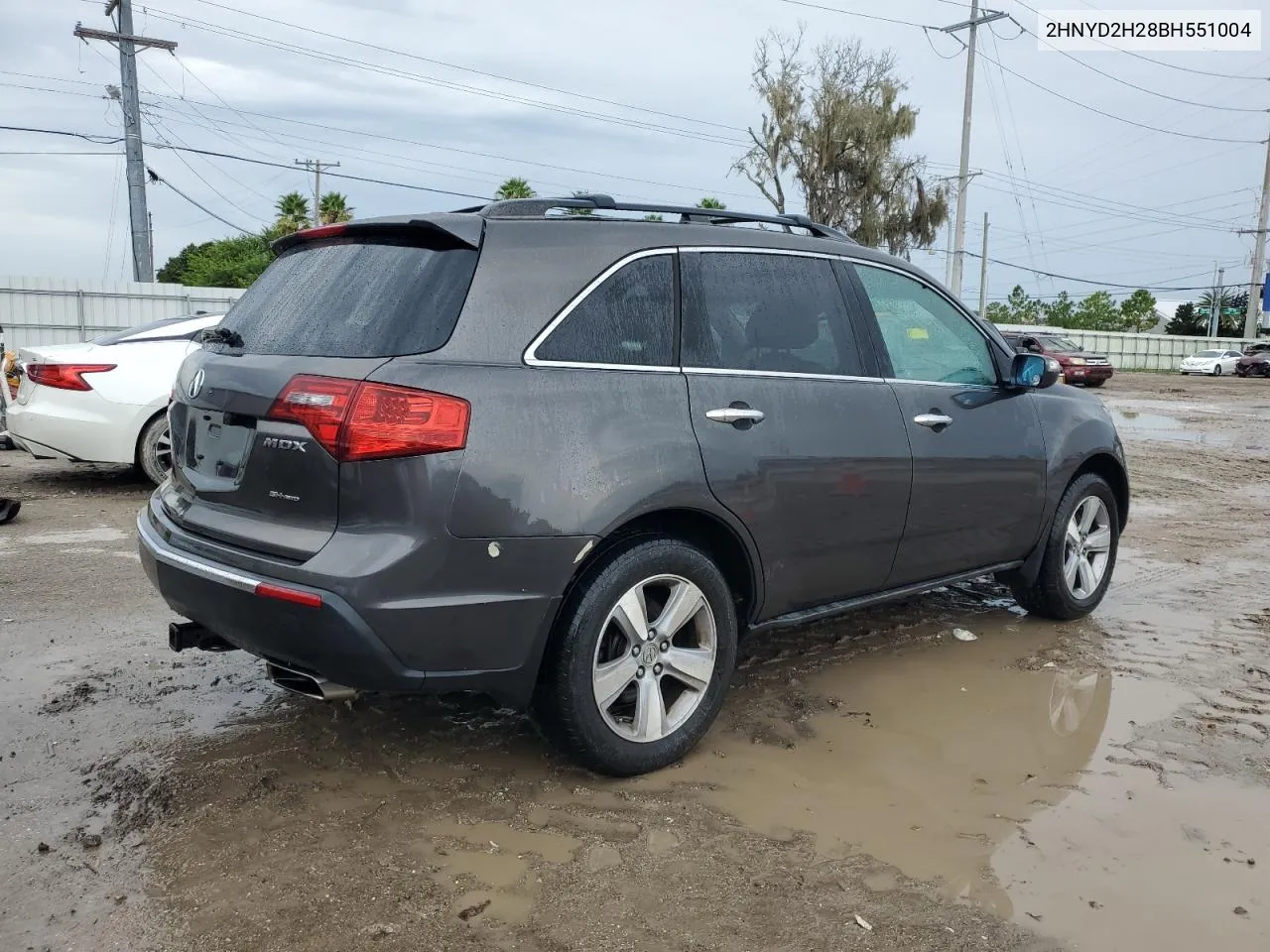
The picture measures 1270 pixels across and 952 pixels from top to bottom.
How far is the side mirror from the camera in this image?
184 inches

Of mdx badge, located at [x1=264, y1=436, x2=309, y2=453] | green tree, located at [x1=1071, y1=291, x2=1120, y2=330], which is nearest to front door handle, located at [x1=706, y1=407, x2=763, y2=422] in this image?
mdx badge, located at [x1=264, y1=436, x2=309, y2=453]

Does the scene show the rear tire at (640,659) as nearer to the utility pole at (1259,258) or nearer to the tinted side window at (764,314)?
the tinted side window at (764,314)

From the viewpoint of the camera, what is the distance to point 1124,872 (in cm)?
292

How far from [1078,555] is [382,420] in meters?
3.73

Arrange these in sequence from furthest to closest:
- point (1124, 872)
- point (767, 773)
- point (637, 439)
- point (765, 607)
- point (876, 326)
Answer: point (876, 326), point (765, 607), point (767, 773), point (637, 439), point (1124, 872)

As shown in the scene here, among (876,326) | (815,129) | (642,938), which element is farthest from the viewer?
(815,129)

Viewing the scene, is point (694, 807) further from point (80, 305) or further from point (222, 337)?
point (80, 305)

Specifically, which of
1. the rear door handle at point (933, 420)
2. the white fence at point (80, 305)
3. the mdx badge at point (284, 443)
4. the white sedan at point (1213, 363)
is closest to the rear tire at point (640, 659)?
the mdx badge at point (284, 443)

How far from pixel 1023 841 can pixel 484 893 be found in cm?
155

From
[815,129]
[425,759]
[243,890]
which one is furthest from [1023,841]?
[815,129]

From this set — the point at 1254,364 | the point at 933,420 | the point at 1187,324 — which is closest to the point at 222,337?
the point at 933,420

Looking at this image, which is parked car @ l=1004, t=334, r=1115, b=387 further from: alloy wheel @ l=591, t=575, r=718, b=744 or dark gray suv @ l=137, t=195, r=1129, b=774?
alloy wheel @ l=591, t=575, r=718, b=744

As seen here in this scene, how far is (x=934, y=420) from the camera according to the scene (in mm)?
4270

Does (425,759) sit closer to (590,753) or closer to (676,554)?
(590,753)
